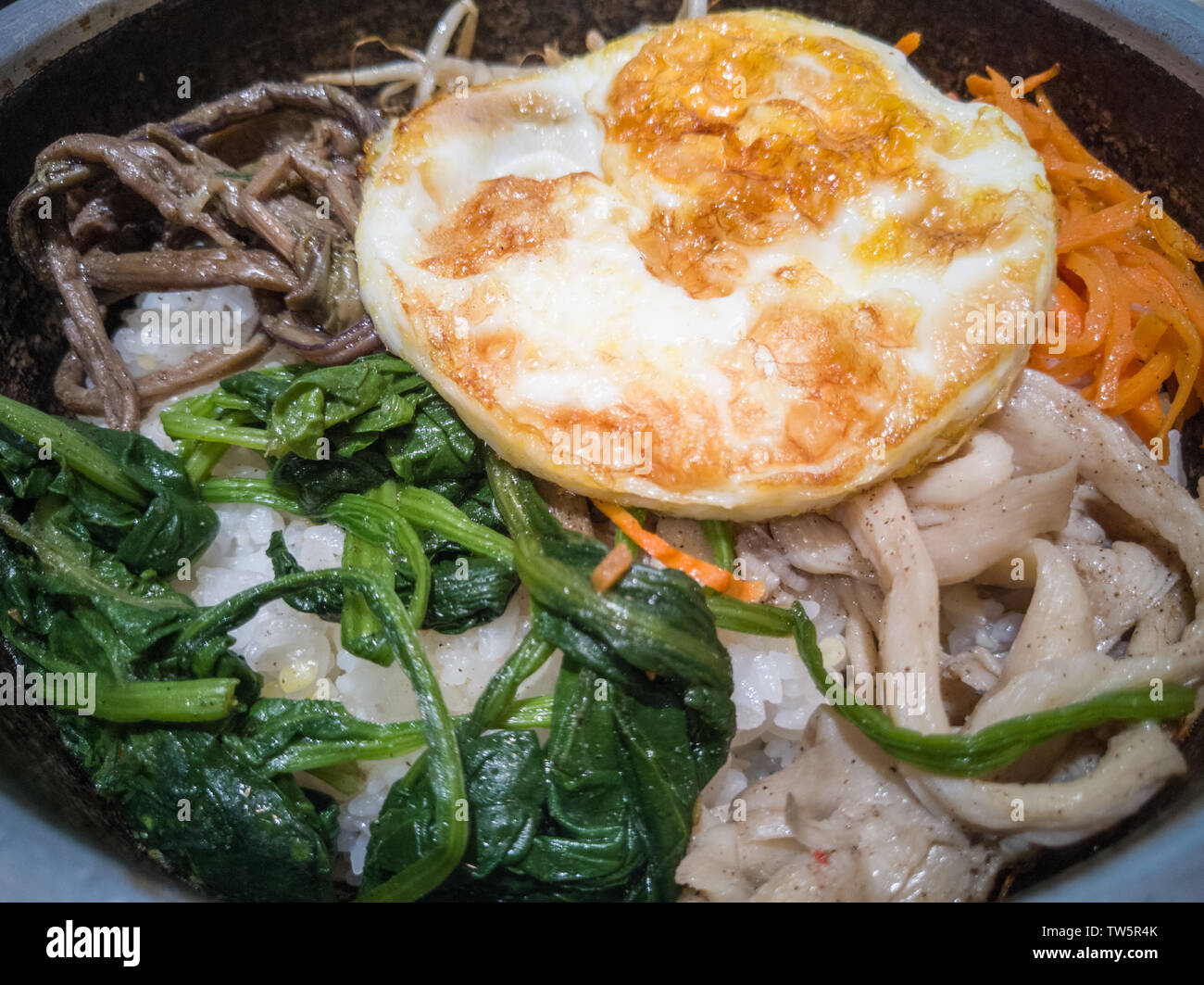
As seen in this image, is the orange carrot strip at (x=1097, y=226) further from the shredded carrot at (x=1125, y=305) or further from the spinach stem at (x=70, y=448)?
the spinach stem at (x=70, y=448)

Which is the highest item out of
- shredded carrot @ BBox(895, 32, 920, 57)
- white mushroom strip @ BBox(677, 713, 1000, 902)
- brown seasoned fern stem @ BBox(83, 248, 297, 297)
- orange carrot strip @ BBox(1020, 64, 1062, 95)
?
shredded carrot @ BBox(895, 32, 920, 57)

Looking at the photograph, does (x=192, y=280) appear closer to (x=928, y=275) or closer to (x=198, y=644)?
(x=198, y=644)

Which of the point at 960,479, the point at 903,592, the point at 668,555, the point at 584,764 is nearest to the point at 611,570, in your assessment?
the point at 668,555

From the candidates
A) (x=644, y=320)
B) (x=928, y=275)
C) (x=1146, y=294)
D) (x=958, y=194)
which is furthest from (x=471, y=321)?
(x=1146, y=294)

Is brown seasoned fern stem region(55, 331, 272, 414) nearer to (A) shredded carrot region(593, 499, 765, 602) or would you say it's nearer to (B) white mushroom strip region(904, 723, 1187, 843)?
(A) shredded carrot region(593, 499, 765, 602)

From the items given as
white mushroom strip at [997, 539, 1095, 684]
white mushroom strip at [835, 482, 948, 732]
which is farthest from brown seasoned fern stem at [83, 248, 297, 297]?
white mushroom strip at [997, 539, 1095, 684]

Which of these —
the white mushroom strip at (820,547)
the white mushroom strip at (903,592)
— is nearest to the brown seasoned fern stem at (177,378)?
the white mushroom strip at (820,547)
